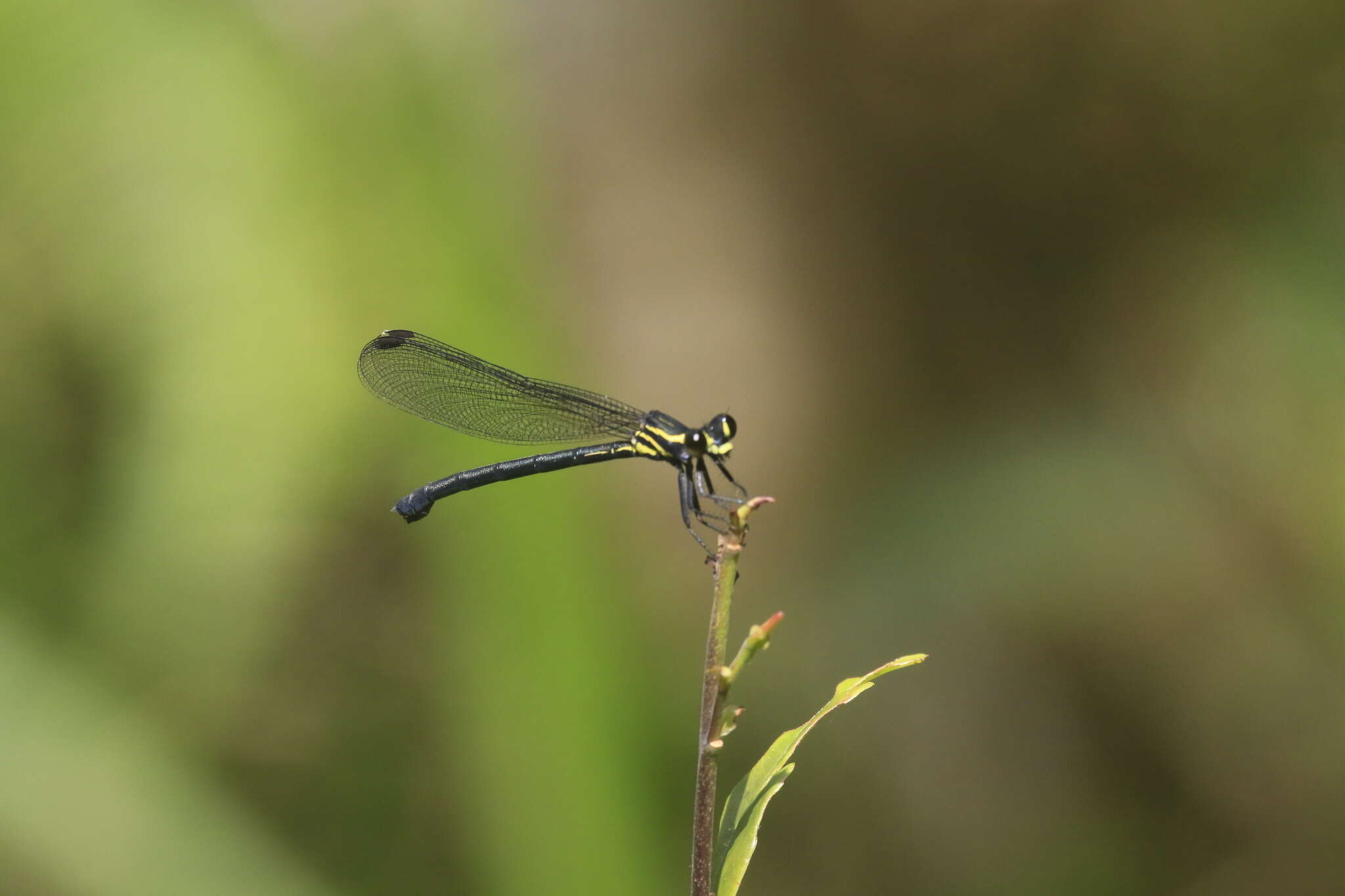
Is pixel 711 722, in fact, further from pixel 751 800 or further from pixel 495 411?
pixel 495 411

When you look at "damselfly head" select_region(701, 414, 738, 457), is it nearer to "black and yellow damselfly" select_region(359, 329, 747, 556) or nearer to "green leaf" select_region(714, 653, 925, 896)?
"black and yellow damselfly" select_region(359, 329, 747, 556)

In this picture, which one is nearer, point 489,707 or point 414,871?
point 489,707

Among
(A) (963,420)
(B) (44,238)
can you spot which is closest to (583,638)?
(A) (963,420)

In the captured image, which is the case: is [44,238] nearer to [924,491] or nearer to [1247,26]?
[924,491]

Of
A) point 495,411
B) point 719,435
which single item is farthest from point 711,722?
point 495,411

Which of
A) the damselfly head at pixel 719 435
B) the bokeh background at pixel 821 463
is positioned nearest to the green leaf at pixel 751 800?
the damselfly head at pixel 719 435

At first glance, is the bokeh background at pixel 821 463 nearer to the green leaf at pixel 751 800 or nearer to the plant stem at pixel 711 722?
the green leaf at pixel 751 800

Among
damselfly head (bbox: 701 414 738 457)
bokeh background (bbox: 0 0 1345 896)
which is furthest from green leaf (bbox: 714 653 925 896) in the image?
bokeh background (bbox: 0 0 1345 896)

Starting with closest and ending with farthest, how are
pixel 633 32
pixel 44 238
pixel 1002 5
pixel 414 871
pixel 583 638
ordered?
pixel 583 638 → pixel 414 871 → pixel 44 238 → pixel 1002 5 → pixel 633 32
